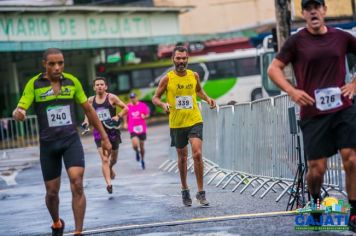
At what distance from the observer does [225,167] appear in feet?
53.4

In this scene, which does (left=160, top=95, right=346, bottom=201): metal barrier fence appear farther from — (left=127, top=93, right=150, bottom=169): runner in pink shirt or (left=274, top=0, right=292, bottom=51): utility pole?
(left=274, top=0, right=292, bottom=51): utility pole

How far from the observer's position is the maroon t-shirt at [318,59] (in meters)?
7.93

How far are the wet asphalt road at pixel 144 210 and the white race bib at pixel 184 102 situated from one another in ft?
4.15

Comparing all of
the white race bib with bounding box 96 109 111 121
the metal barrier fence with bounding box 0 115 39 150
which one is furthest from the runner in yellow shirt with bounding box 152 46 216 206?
the metal barrier fence with bounding box 0 115 39 150

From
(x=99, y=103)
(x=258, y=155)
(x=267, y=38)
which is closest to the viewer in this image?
(x=258, y=155)

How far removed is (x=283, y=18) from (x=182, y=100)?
11151mm

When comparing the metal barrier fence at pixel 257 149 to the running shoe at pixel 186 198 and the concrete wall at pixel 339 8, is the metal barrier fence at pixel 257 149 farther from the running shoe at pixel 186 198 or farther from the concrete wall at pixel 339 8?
the concrete wall at pixel 339 8

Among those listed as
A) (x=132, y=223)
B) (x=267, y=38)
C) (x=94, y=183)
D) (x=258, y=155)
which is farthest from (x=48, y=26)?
(x=132, y=223)

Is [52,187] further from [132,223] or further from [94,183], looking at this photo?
[94,183]

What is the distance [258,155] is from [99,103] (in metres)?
3.14

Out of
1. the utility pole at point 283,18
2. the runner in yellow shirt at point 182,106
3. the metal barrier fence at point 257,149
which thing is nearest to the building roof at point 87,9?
the utility pole at point 283,18

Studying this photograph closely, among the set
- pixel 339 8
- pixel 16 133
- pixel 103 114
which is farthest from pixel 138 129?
pixel 16 133

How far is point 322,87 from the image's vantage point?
793cm

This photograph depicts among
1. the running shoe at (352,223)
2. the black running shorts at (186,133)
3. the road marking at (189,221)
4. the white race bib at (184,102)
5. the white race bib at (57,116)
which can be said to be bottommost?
the road marking at (189,221)
